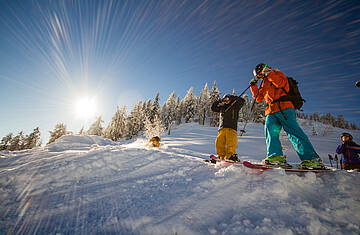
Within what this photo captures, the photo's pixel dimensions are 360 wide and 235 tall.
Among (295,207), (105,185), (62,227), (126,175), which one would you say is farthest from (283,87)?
(62,227)

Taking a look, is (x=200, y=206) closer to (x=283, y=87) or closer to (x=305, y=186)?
(x=305, y=186)

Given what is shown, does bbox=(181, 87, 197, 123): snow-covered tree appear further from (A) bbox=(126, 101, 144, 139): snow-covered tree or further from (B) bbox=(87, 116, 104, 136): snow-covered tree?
(B) bbox=(87, 116, 104, 136): snow-covered tree

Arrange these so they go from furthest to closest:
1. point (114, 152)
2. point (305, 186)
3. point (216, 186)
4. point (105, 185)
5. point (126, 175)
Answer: point (114, 152) < point (126, 175) < point (105, 185) < point (216, 186) < point (305, 186)

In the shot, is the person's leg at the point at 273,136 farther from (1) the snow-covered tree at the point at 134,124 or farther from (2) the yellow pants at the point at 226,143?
(1) the snow-covered tree at the point at 134,124

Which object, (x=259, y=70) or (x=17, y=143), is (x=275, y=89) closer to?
(x=259, y=70)

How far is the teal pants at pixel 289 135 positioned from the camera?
7.29 feet

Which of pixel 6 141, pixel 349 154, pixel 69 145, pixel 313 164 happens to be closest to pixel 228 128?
pixel 313 164

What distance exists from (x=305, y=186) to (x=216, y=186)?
94 cm

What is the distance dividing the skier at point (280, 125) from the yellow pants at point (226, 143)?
1109 mm

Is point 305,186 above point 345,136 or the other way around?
the other way around

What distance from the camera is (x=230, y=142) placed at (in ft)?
11.9

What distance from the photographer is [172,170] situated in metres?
2.26

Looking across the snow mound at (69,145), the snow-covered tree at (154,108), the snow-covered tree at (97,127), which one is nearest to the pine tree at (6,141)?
the snow-covered tree at (97,127)

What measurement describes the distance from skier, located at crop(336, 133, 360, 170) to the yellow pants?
3.43m
